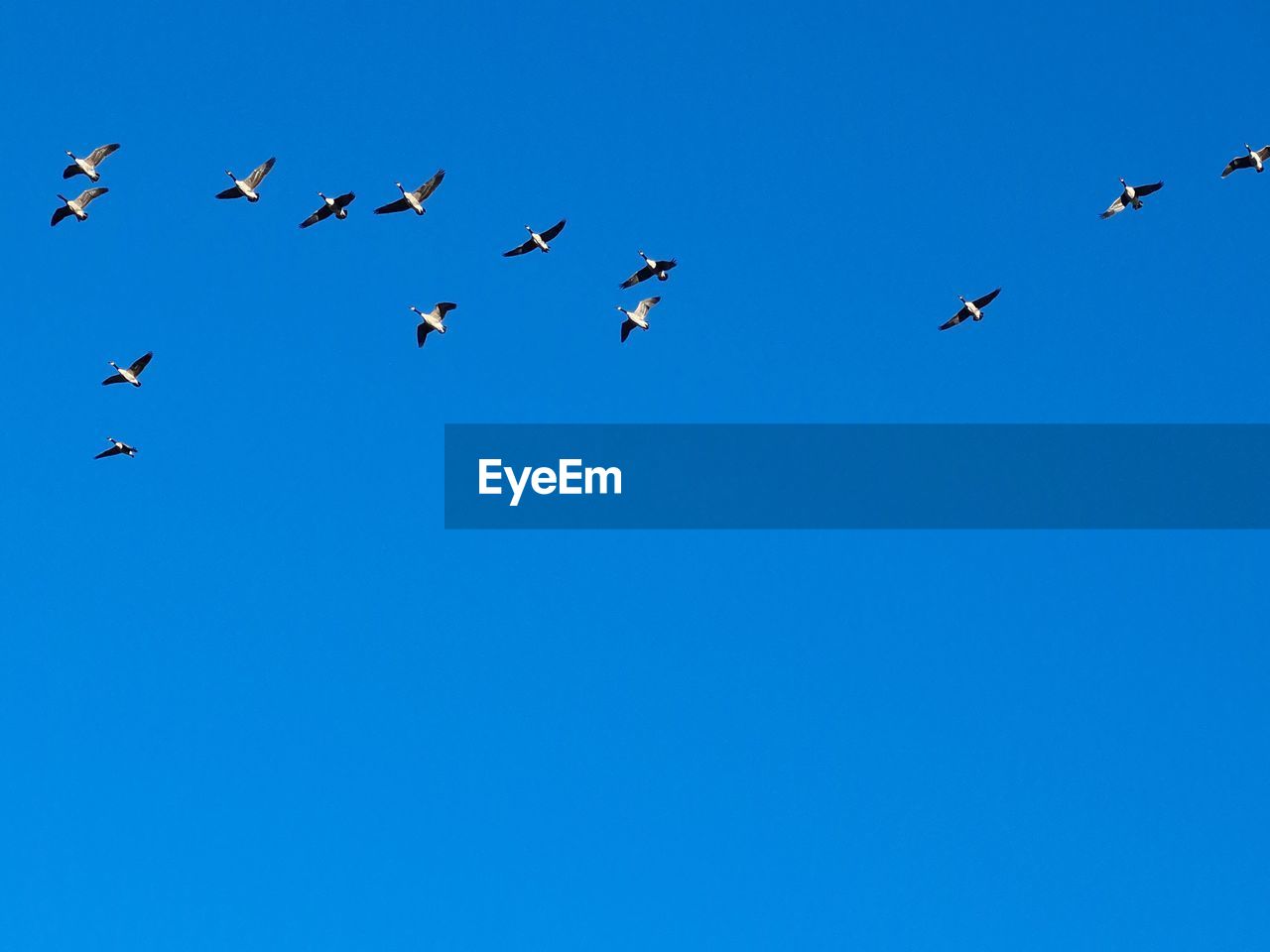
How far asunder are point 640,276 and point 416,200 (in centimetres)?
1274

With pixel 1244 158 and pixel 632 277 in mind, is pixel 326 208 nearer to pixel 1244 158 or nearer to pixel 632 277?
pixel 632 277

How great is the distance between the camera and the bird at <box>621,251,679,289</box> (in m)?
123

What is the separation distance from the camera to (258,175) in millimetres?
121500

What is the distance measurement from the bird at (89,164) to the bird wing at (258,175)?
7147 mm

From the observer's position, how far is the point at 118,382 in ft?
401

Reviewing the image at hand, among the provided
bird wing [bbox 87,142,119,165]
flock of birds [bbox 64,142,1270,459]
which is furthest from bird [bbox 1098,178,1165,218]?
bird wing [bbox 87,142,119,165]

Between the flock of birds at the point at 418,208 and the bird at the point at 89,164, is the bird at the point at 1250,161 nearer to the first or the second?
the flock of birds at the point at 418,208

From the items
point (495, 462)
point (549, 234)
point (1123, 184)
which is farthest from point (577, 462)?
point (1123, 184)

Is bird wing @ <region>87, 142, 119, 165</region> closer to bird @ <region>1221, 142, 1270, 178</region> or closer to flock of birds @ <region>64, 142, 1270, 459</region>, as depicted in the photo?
flock of birds @ <region>64, 142, 1270, 459</region>

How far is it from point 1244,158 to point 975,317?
1667 cm

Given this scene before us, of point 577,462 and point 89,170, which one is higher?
point 89,170

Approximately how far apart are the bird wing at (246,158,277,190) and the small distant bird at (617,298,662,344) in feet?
68.3

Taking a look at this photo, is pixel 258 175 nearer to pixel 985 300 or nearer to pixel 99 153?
pixel 99 153

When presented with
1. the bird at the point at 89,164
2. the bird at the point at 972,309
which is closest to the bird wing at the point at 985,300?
the bird at the point at 972,309
